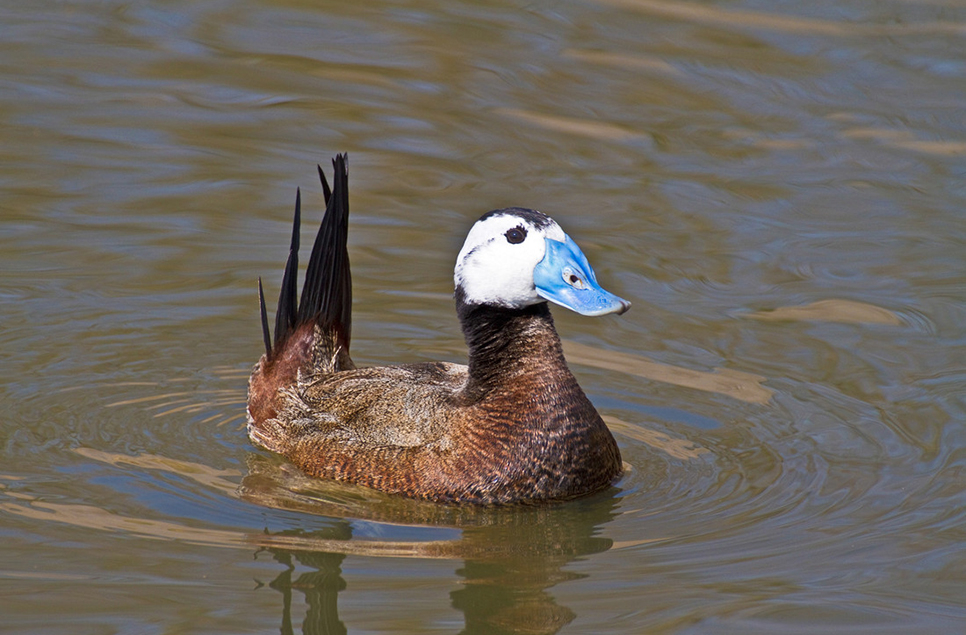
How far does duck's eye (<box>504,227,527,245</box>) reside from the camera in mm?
6141

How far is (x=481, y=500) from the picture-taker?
20.6 feet

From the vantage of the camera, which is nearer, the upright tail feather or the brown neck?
the brown neck

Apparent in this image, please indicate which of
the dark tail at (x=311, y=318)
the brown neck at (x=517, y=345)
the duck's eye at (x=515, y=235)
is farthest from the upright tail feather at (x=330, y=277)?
the duck's eye at (x=515, y=235)

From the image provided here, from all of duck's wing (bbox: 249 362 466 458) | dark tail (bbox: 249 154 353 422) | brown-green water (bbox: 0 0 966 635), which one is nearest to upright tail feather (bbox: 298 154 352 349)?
dark tail (bbox: 249 154 353 422)

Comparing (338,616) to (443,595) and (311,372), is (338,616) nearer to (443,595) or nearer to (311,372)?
(443,595)

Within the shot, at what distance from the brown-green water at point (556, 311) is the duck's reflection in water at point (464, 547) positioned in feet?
0.06

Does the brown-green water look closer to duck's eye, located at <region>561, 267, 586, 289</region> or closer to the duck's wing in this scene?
the duck's wing

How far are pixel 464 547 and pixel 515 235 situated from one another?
1.32m

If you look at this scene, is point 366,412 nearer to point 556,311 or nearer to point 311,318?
point 311,318

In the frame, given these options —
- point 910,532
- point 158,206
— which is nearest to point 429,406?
point 910,532

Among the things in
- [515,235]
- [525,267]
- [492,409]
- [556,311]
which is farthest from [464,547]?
[556,311]

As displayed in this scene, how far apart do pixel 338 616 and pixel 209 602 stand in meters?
0.48

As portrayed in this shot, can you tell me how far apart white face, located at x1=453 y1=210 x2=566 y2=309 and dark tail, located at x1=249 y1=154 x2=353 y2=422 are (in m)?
1.16

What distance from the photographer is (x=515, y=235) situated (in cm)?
615
